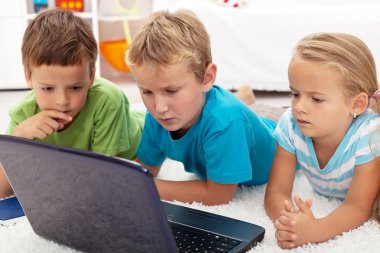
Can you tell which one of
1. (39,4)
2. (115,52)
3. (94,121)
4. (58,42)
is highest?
(58,42)

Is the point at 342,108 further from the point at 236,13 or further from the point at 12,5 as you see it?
the point at 12,5

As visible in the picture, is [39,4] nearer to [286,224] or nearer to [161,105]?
[161,105]

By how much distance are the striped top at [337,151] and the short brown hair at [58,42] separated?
0.45 metres

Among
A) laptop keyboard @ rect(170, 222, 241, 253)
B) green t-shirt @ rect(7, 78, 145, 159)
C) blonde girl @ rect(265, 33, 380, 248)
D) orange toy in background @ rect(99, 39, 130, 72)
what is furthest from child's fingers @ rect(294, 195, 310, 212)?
orange toy in background @ rect(99, 39, 130, 72)

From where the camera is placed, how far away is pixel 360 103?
1.02 meters

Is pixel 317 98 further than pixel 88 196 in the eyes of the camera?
Yes

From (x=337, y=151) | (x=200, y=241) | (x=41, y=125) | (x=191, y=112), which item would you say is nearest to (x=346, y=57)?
(x=337, y=151)

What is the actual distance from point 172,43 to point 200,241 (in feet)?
1.24

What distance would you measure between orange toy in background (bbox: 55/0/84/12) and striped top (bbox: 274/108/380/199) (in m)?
1.89

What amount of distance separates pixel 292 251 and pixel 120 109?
22.7 inches

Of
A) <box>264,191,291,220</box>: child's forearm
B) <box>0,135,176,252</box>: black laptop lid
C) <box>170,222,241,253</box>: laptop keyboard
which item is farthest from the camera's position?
<box>264,191,291,220</box>: child's forearm

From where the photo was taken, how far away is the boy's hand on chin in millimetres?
1178

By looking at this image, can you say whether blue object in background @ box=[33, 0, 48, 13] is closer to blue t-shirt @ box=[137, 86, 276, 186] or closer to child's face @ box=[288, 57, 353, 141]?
blue t-shirt @ box=[137, 86, 276, 186]

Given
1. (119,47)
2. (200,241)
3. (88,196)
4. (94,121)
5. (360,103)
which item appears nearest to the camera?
(88,196)
